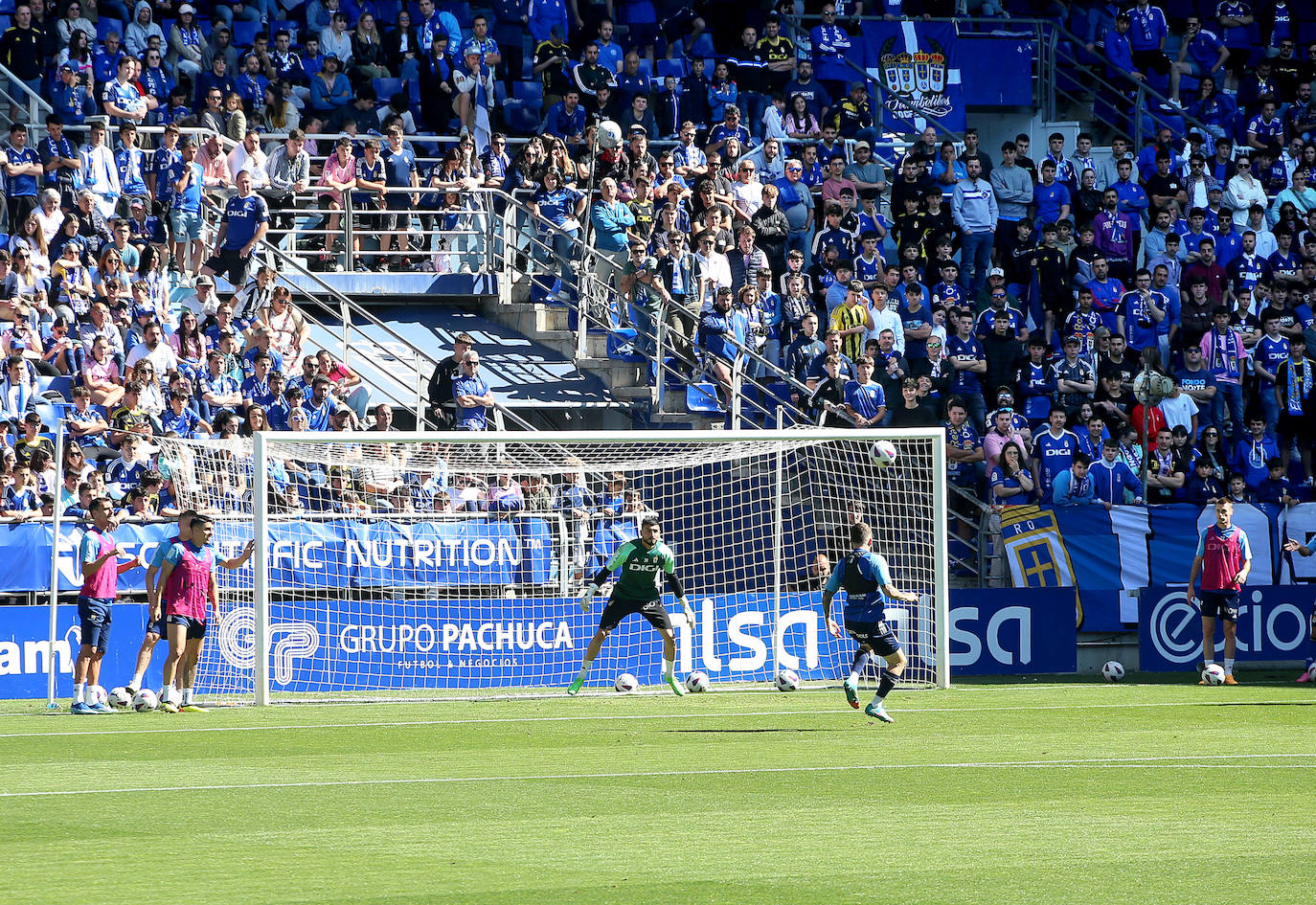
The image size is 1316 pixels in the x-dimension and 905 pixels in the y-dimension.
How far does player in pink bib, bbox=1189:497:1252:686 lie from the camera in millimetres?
20109

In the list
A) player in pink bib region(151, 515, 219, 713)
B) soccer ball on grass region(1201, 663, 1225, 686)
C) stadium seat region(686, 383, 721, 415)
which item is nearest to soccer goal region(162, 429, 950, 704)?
player in pink bib region(151, 515, 219, 713)

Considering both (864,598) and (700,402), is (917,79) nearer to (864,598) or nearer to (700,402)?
(700,402)

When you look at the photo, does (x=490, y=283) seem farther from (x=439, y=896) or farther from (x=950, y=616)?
(x=439, y=896)

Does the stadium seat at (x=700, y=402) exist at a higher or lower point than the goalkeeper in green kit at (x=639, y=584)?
higher

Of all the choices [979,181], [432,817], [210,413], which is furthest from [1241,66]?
[432,817]

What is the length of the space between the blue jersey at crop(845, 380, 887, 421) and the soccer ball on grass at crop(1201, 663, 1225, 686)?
5066mm

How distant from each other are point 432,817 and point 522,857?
57.0 inches

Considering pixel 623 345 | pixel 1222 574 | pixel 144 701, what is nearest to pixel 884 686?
pixel 1222 574

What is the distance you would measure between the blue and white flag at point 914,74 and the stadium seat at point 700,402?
781cm

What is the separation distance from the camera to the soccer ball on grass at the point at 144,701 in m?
17.5

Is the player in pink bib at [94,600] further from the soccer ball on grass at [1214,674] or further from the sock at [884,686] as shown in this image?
the soccer ball on grass at [1214,674]

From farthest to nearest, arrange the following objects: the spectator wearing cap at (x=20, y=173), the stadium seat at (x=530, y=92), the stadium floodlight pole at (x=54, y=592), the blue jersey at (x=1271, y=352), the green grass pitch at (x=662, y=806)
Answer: the stadium seat at (x=530, y=92) → the blue jersey at (x=1271, y=352) → the spectator wearing cap at (x=20, y=173) → the stadium floodlight pole at (x=54, y=592) → the green grass pitch at (x=662, y=806)

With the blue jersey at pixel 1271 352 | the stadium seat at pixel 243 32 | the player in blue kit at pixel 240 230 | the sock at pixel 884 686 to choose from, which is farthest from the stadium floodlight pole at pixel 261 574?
the blue jersey at pixel 1271 352

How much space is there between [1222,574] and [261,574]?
33.0 ft
